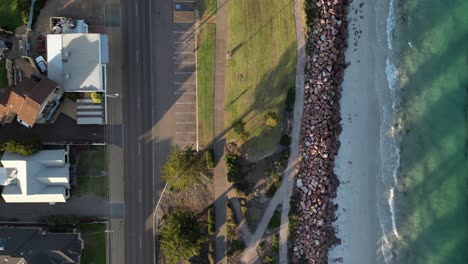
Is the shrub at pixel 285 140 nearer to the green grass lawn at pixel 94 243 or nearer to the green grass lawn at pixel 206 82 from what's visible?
the green grass lawn at pixel 206 82

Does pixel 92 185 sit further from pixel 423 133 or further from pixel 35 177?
pixel 423 133

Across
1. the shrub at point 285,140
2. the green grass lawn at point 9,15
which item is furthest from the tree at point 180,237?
the green grass lawn at point 9,15

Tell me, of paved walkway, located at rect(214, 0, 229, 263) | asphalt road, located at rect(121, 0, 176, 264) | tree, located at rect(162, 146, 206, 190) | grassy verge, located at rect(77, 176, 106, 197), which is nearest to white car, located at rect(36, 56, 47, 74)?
asphalt road, located at rect(121, 0, 176, 264)

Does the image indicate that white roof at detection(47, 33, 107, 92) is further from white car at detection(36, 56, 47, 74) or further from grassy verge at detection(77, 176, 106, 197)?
grassy verge at detection(77, 176, 106, 197)

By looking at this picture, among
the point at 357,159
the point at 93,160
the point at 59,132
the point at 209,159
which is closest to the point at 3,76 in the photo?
the point at 59,132

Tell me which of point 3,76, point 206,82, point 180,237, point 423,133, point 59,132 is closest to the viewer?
point 180,237

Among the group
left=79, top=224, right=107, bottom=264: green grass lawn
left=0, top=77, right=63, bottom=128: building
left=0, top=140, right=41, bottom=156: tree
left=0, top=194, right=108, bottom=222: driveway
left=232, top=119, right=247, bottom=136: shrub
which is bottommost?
left=79, top=224, right=107, bottom=264: green grass lawn
